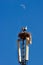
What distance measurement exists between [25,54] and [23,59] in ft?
5.78

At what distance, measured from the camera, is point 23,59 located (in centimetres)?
19838

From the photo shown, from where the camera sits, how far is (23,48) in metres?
199

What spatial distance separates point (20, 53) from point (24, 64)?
4045 mm

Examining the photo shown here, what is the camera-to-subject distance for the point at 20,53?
19975cm

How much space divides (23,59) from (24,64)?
1657 mm

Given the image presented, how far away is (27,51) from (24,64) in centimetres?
455

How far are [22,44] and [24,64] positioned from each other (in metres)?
6.65

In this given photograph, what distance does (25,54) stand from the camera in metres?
199

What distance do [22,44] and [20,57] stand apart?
14.1ft

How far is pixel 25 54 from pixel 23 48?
Answer: 6.79 ft

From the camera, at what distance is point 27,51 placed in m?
200

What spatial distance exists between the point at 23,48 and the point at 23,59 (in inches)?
142

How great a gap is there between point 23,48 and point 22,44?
153cm

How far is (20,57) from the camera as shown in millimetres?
199250
